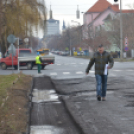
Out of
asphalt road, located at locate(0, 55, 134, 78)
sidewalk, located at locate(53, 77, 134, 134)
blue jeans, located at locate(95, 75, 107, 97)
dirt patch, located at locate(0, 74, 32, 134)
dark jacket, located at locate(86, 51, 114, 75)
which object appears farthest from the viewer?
asphalt road, located at locate(0, 55, 134, 78)

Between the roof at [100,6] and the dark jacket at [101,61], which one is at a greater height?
the roof at [100,6]

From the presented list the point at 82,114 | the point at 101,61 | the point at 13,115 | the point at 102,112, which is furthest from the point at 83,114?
the point at 101,61

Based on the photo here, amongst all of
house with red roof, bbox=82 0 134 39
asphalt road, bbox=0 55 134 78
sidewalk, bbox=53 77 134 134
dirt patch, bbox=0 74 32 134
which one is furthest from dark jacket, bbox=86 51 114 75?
house with red roof, bbox=82 0 134 39

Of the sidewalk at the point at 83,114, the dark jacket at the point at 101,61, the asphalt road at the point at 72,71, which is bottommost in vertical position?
the asphalt road at the point at 72,71

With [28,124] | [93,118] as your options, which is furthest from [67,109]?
[28,124]

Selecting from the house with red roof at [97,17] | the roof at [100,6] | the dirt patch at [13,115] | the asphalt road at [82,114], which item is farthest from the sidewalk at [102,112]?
the roof at [100,6]

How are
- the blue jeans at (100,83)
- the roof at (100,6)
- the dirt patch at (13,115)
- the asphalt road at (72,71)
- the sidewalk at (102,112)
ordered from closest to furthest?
1. the dirt patch at (13,115)
2. the sidewalk at (102,112)
3. the blue jeans at (100,83)
4. the asphalt road at (72,71)
5. the roof at (100,6)

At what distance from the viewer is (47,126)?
7070 mm

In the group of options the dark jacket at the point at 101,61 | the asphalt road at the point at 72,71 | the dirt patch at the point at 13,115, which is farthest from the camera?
the asphalt road at the point at 72,71

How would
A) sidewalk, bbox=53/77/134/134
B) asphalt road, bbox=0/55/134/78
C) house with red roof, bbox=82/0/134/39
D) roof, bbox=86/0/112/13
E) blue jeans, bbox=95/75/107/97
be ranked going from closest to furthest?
sidewalk, bbox=53/77/134/134
blue jeans, bbox=95/75/107/97
asphalt road, bbox=0/55/134/78
house with red roof, bbox=82/0/134/39
roof, bbox=86/0/112/13

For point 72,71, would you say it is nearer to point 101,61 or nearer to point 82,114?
point 101,61

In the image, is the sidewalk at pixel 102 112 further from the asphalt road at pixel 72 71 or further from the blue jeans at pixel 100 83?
the asphalt road at pixel 72 71

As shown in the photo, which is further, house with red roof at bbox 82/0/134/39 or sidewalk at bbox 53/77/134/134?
house with red roof at bbox 82/0/134/39

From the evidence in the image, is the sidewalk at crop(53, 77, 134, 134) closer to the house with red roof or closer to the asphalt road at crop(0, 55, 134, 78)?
the asphalt road at crop(0, 55, 134, 78)
